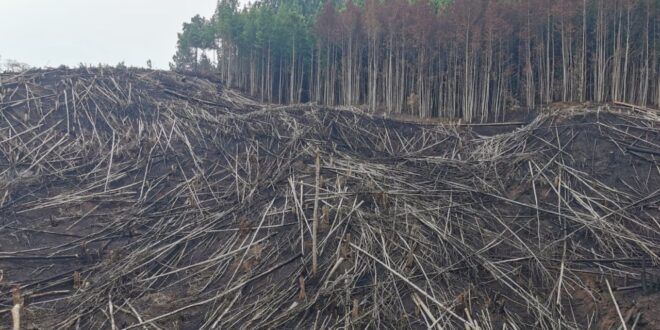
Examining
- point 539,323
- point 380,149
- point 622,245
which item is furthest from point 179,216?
point 622,245

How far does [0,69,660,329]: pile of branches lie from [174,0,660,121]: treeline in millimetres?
2667

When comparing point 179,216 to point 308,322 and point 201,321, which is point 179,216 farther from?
point 308,322

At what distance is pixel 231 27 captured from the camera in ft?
53.1

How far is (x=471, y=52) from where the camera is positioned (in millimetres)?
13281

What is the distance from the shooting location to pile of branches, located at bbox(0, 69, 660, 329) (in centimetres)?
572

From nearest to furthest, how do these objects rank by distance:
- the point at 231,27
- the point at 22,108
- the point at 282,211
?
the point at 282,211 < the point at 22,108 < the point at 231,27

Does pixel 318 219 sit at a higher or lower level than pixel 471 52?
lower

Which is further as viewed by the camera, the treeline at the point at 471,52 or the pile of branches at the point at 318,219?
the treeline at the point at 471,52

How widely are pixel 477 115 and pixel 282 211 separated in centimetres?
764

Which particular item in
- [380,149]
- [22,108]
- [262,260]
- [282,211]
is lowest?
[262,260]

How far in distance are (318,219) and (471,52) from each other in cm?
821

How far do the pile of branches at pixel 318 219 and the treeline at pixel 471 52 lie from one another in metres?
2.67

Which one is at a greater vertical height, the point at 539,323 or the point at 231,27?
the point at 231,27

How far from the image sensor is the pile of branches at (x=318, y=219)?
5719 mm
